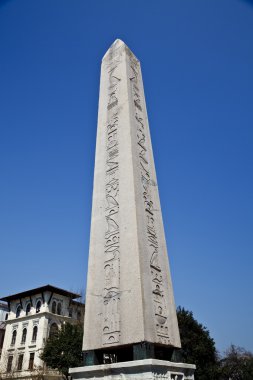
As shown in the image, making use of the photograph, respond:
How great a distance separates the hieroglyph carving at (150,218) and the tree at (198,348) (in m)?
14.6

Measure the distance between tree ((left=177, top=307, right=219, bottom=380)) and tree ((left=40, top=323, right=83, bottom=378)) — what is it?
617 cm

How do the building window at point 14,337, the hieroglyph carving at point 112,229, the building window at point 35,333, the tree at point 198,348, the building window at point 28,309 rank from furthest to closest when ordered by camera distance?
the building window at point 28,309 → the building window at point 14,337 → the building window at point 35,333 → the tree at point 198,348 → the hieroglyph carving at point 112,229

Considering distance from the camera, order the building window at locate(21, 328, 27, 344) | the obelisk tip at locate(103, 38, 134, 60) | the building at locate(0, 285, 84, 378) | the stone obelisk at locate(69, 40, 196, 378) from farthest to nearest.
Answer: the building window at locate(21, 328, 27, 344) → the building at locate(0, 285, 84, 378) → the obelisk tip at locate(103, 38, 134, 60) → the stone obelisk at locate(69, 40, 196, 378)

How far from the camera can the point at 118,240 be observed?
5730 millimetres

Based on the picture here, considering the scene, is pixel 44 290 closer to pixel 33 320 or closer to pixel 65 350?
pixel 33 320

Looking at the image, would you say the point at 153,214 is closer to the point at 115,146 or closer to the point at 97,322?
the point at 115,146

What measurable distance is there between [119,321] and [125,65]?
6598 millimetres

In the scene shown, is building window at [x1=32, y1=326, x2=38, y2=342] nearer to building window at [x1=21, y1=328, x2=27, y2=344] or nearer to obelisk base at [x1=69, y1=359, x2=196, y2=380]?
building window at [x1=21, y1=328, x2=27, y2=344]

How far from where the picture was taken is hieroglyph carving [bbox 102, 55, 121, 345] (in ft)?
16.2

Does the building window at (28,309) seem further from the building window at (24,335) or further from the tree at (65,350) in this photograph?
the tree at (65,350)

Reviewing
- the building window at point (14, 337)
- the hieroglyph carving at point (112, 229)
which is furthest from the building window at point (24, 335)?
the hieroglyph carving at point (112, 229)

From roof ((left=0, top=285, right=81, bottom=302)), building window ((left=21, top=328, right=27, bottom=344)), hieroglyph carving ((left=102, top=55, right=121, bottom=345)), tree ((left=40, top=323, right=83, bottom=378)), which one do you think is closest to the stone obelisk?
hieroglyph carving ((left=102, top=55, right=121, bottom=345))

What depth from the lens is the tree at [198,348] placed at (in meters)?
18.1

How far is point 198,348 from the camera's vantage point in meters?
18.5
